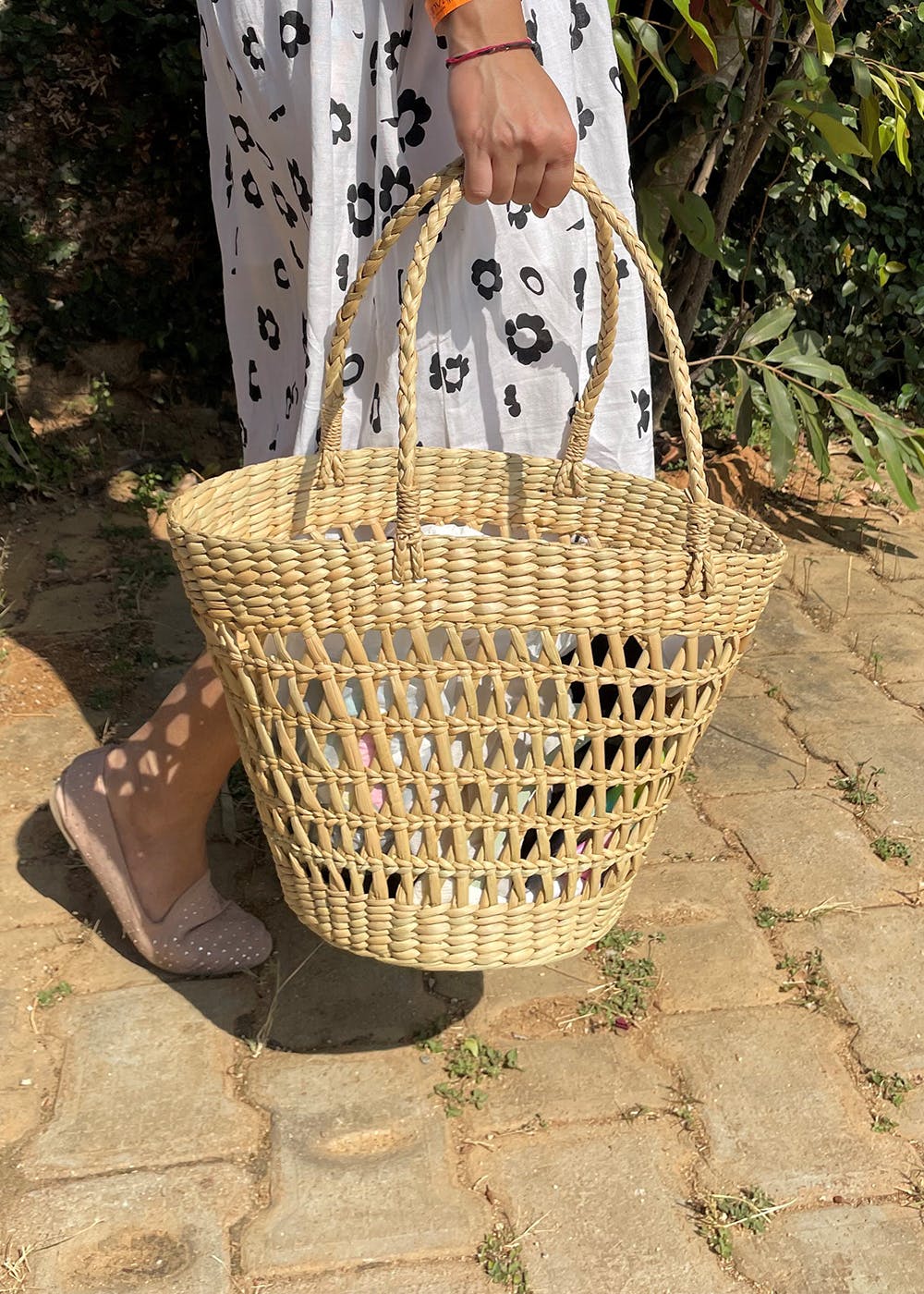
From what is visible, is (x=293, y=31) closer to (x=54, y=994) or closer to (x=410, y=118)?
(x=410, y=118)

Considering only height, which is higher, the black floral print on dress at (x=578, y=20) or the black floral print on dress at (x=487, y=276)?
the black floral print on dress at (x=578, y=20)

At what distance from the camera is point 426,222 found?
44.4 inches

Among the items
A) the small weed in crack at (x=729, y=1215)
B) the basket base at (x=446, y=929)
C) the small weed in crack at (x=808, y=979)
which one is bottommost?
the small weed in crack at (x=808, y=979)

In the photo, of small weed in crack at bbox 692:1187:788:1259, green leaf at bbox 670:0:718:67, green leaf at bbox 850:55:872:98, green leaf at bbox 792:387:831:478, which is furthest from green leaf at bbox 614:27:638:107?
small weed in crack at bbox 692:1187:788:1259

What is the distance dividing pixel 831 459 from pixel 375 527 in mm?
2670

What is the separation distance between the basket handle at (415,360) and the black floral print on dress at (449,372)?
123 mm

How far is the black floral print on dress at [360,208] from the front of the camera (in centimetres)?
138

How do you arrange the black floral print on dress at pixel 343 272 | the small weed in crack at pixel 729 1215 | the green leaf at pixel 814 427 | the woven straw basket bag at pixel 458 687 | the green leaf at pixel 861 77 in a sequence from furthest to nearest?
the green leaf at pixel 814 427 < the green leaf at pixel 861 77 < the black floral print on dress at pixel 343 272 < the small weed in crack at pixel 729 1215 < the woven straw basket bag at pixel 458 687

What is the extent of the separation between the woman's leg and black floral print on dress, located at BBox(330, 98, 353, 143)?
2.29ft

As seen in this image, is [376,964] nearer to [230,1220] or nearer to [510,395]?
[230,1220]

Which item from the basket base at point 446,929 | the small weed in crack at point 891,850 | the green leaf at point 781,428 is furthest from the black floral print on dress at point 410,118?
the green leaf at point 781,428

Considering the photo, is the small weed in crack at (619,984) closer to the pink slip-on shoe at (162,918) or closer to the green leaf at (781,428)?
the pink slip-on shoe at (162,918)

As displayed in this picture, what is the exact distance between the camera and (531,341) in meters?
1.44

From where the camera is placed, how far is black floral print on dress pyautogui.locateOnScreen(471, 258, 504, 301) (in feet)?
4.56
